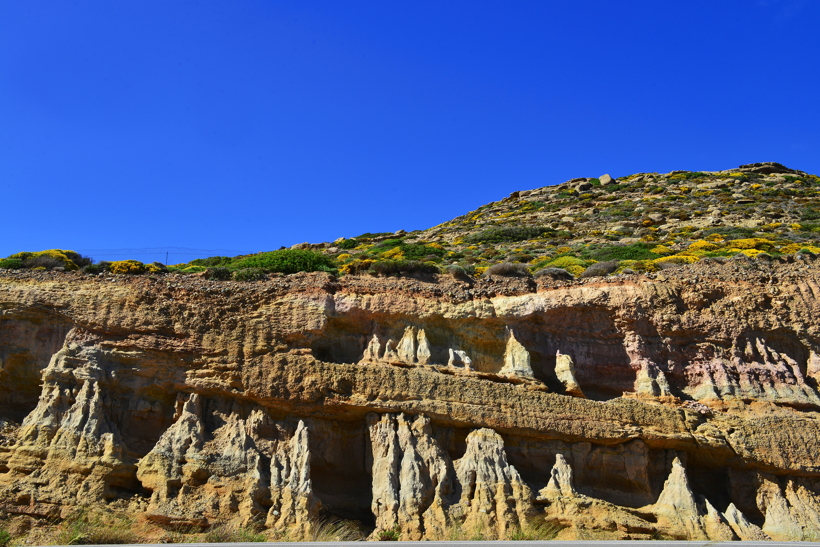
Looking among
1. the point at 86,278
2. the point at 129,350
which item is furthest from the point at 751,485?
the point at 86,278

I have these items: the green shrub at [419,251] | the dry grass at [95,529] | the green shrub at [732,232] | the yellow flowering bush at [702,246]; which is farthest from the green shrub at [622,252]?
the dry grass at [95,529]

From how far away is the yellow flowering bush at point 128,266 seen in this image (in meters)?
26.2

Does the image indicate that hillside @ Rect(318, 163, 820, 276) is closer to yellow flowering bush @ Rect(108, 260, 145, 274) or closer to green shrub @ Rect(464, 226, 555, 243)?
green shrub @ Rect(464, 226, 555, 243)

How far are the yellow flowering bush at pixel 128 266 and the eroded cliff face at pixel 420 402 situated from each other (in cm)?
702

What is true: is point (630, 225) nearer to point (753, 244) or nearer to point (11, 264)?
point (753, 244)

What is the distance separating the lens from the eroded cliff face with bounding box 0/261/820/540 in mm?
16094

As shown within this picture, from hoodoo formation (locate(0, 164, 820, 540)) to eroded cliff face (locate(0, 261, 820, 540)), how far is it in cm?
6

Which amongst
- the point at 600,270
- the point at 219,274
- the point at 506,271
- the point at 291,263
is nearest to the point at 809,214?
the point at 600,270

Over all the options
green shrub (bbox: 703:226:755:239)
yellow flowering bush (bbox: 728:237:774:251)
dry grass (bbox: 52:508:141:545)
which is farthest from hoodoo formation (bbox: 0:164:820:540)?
green shrub (bbox: 703:226:755:239)

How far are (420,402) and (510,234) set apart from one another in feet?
97.3

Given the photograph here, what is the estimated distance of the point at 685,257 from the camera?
31734mm

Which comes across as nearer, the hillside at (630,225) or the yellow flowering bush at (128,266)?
the yellow flowering bush at (128,266)

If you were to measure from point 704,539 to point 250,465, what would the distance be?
459 inches

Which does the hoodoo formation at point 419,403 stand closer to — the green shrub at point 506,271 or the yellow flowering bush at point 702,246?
the green shrub at point 506,271
